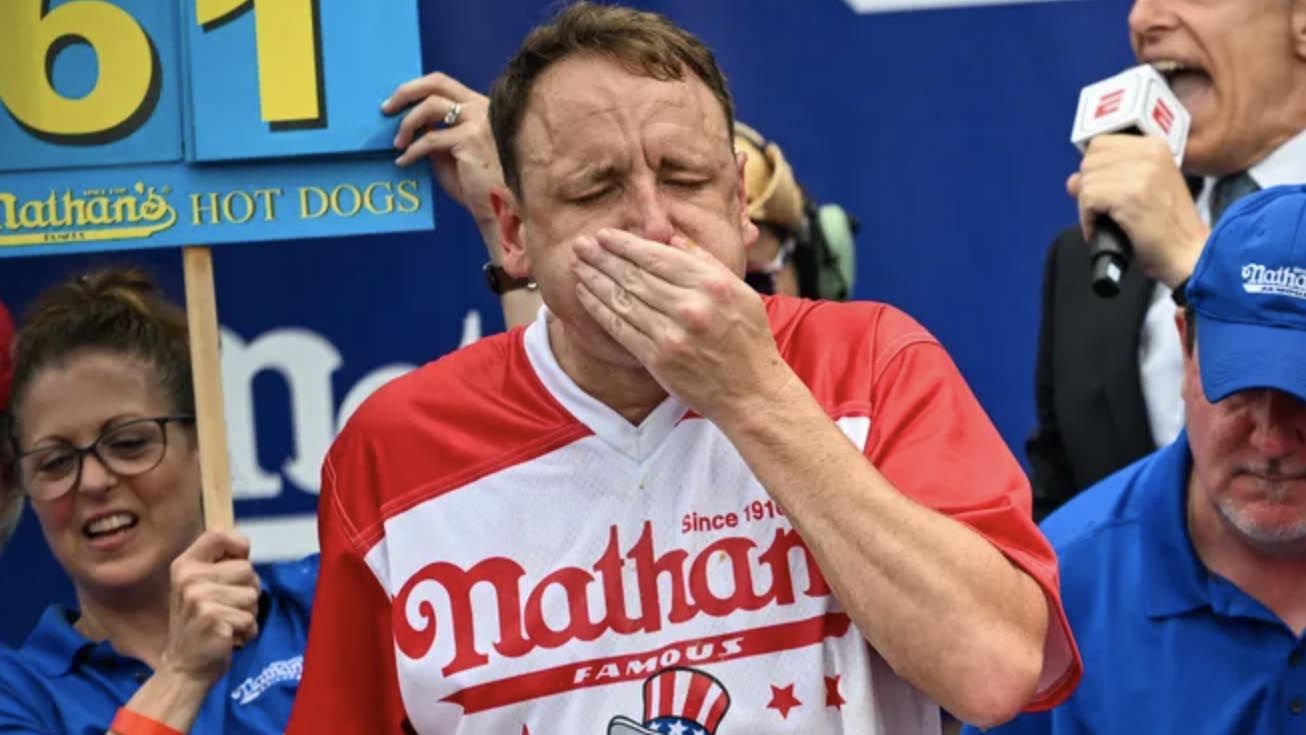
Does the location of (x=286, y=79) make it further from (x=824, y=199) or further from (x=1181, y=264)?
(x=824, y=199)

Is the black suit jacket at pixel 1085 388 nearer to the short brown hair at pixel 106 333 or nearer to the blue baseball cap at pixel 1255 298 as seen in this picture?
the blue baseball cap at pixel 1255 298

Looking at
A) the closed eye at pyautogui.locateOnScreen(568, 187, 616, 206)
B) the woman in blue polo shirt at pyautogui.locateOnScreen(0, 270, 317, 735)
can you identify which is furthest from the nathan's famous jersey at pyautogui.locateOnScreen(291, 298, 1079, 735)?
the woman in blue polo shirt at pyautogui.locateOnScreen(0, 270, 317, 735)

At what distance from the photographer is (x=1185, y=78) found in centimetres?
378

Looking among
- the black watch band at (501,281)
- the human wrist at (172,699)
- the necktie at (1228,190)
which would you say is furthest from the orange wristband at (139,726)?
the necktie at (1228,190)

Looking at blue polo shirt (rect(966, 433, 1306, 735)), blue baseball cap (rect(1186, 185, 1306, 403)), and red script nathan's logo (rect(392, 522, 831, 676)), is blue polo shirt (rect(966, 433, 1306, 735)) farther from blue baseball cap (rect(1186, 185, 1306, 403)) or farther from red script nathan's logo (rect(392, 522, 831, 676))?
red script nathan's logo (rect(392, 522, 831, 676))

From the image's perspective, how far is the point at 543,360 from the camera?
2375mm

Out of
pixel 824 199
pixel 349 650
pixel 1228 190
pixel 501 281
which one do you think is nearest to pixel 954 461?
pixel 349 650

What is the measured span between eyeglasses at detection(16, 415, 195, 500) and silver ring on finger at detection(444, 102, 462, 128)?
67cm

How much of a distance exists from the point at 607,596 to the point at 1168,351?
1.78 meters

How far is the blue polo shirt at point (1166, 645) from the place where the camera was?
2660 millimetres

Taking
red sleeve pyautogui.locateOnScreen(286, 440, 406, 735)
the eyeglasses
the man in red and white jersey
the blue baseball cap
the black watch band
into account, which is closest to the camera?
the man in red and white jersey

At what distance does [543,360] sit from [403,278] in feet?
6.46

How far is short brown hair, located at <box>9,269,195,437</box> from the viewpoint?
3.33 meters

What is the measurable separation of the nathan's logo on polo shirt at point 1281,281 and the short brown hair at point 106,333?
5.06 feet
